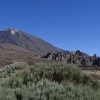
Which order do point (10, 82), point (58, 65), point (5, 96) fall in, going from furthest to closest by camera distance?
point (58, 65), point (10, 82), point (5, 96)

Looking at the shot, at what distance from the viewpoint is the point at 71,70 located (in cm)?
932

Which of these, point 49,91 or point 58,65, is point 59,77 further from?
point 49,91

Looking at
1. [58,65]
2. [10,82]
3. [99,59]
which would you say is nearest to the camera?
[10,82]

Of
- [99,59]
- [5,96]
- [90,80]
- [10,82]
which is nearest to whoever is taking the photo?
[5,96]

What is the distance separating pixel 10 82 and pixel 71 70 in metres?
2.28

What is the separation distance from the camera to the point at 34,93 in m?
6.47

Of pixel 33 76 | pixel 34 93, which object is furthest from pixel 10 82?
pixel 34 93

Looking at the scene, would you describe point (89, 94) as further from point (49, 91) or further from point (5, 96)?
point (5, 96)

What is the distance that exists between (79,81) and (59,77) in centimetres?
72

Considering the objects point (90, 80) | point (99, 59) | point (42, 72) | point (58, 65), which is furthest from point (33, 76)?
point (99, 59)

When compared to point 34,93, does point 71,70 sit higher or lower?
higher

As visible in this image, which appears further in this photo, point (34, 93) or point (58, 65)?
point (58, 65)

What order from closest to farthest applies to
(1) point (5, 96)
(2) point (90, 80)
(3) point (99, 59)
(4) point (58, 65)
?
1. (1) point (5, 96)
2. (2) point (90, 80)
3. (4) point (58, 65)
4. (3) point (99, 59)

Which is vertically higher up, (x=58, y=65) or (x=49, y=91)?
(x=58, y=65)
